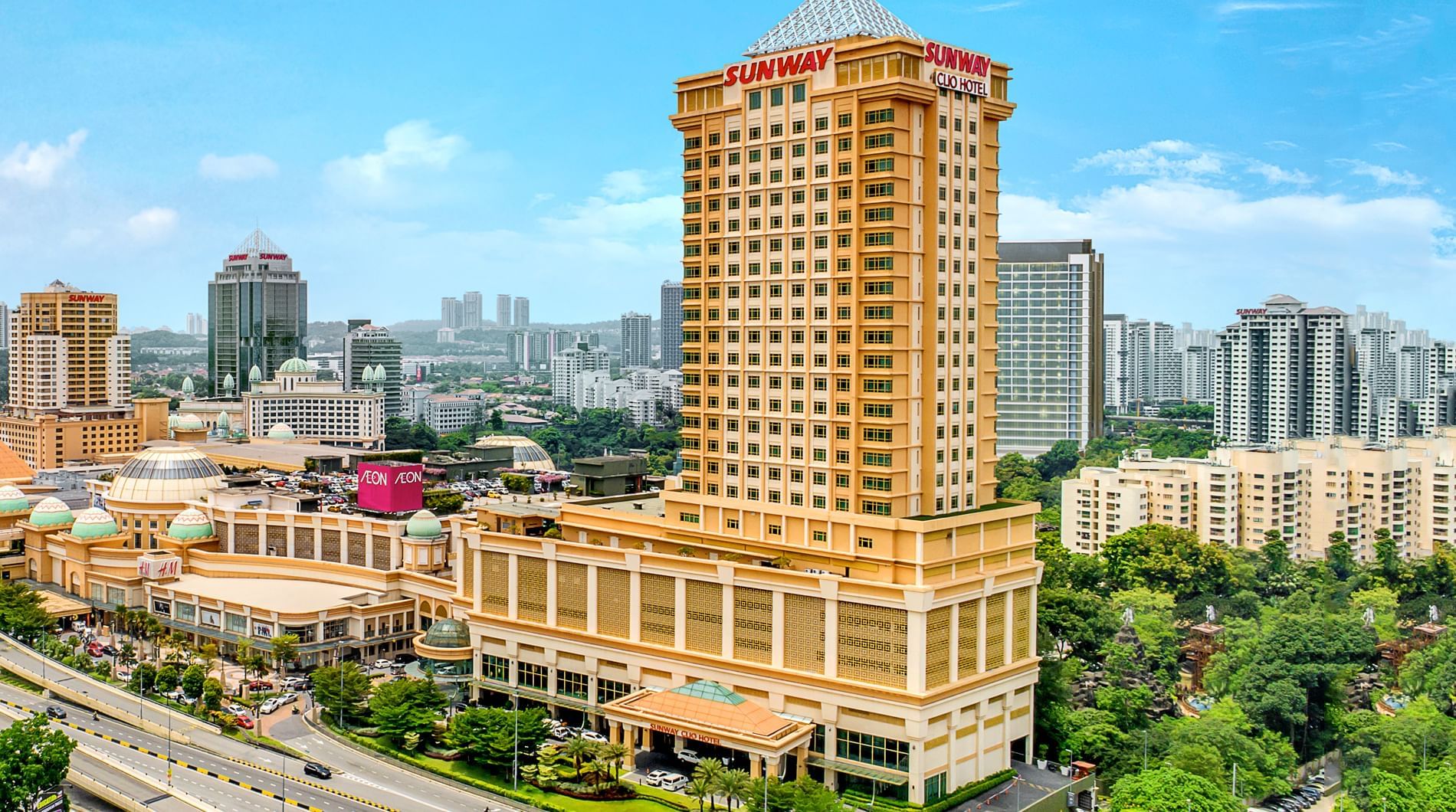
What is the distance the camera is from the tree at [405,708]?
2655 inches

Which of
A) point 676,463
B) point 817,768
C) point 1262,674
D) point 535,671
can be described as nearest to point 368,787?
point 535,671

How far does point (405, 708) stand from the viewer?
68000mm

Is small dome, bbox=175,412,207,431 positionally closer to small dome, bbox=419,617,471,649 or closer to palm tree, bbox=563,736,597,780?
small dome, bbox=419,617,471,649

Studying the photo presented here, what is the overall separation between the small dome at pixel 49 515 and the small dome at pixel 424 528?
3149 cm

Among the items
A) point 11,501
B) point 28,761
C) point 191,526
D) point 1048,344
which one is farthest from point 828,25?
point 1048,344

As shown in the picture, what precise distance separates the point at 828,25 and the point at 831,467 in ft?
68.2

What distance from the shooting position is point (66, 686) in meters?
76.2

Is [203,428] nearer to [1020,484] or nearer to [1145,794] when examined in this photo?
[1020,484]

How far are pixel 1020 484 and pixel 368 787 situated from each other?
314 feet

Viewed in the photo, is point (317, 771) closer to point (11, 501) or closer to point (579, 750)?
point (579, 750)

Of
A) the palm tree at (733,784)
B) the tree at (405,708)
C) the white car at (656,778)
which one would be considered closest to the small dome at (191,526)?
the tree at (405,708)

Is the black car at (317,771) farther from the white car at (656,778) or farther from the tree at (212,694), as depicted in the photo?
the white car at (656,778)

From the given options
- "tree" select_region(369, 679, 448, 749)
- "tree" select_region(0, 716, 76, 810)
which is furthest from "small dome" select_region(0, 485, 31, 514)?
"tree" select_region(0, 716, 76, 810)

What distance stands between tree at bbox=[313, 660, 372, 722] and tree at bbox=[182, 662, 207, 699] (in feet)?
21.2
